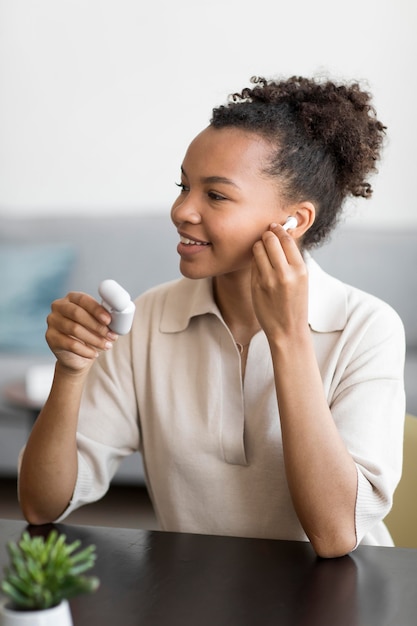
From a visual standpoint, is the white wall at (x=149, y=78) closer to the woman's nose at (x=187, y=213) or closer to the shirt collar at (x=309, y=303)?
the shirt collar at (x=309, y=303)

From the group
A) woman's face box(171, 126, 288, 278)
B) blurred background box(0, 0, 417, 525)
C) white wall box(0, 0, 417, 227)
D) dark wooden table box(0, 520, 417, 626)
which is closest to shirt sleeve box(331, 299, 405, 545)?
dark wooden table box(0, 520, 417, 626)

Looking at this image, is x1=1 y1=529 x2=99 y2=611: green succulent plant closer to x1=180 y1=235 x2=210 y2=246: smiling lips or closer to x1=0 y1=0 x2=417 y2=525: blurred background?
x1=180 y1=235 x2=210 y2=246: smiling lips

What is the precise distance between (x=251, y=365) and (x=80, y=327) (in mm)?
343

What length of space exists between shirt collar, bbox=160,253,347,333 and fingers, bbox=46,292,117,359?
11.4 inches

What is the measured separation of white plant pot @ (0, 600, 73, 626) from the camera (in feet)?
2.42

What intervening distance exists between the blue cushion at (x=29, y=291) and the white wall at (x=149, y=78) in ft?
A: 0.82

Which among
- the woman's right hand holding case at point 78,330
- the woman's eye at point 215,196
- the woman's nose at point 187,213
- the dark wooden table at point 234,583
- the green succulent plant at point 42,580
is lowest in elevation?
the dark wooden table at point 234,583

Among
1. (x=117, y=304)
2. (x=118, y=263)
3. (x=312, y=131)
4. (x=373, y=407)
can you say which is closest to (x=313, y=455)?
(x=373, y=407)

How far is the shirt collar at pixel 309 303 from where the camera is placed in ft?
4.88

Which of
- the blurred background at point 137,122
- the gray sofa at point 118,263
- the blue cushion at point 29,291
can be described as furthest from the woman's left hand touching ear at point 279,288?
the blue cushion at point 29,291

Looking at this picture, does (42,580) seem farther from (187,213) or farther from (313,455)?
(187,213)

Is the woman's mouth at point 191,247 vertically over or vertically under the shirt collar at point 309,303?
over

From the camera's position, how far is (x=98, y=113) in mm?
3965

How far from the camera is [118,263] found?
3877 mm
